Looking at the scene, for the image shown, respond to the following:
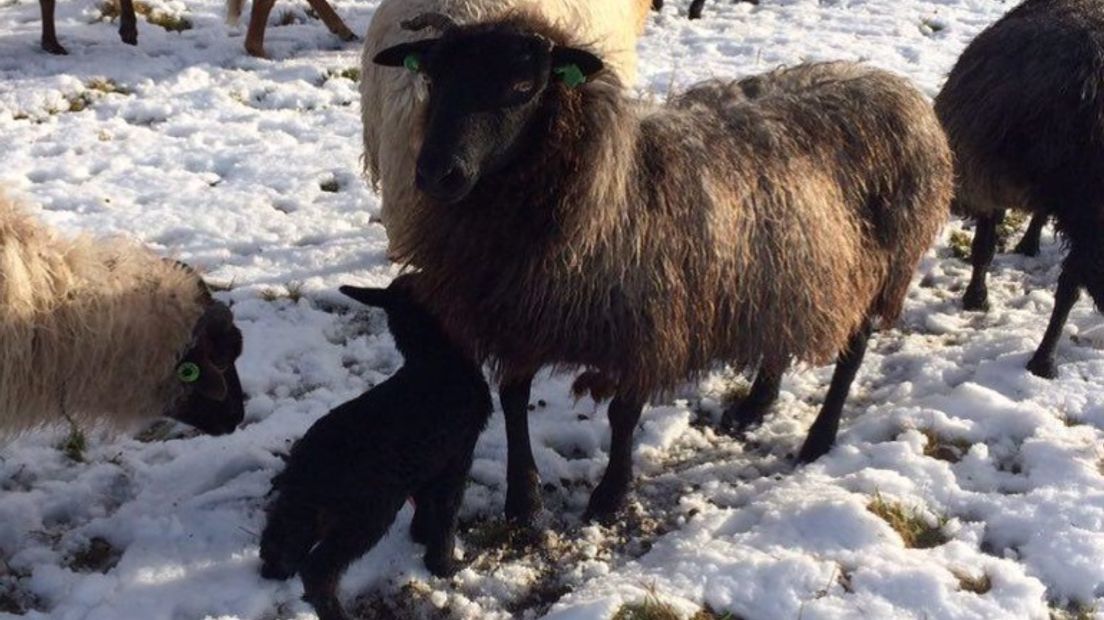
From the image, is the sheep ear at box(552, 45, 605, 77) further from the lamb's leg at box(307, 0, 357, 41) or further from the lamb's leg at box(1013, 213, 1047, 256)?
the lamb's leg at box(307, 0, 357, 41)

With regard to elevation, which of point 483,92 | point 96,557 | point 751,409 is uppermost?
point 483,92

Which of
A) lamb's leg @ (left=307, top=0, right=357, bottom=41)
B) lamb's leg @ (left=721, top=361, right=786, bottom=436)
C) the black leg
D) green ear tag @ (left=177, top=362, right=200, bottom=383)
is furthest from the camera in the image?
lamb's leg @ (left=307, top=0, right=357, bottom=41)

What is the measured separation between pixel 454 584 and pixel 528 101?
1.83m

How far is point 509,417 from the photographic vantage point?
13.3ft

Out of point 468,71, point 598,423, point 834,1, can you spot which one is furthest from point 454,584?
point 834,1

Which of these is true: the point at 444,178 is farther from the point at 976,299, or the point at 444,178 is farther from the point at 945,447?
the point at 976,299

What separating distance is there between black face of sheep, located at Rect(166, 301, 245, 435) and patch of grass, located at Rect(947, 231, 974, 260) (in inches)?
189

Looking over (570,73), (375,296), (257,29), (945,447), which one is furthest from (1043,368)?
(257,29)

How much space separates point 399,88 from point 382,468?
190 cm

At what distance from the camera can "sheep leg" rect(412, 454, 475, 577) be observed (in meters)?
3.62

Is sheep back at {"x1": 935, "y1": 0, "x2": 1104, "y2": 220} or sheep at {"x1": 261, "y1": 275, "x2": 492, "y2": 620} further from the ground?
sheep back at {"x1": 935, "y1": 0, "x2": 1104, "y2": 220}

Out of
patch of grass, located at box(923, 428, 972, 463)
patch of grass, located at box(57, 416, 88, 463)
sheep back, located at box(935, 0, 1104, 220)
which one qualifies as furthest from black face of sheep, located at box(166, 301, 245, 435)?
sheep back, located at box(935, 0, 1104, 220)

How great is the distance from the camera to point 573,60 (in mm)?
3205

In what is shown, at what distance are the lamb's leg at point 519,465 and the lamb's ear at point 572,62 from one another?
1339 millimetres
